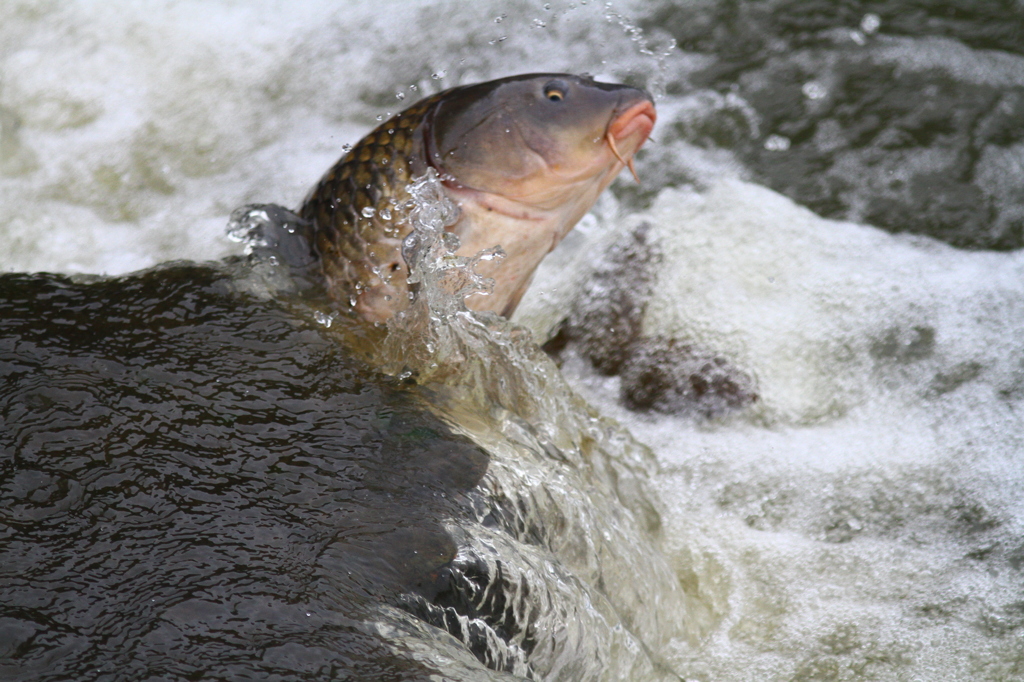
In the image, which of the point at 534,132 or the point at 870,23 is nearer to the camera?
the point at 534,132

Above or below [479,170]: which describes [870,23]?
below

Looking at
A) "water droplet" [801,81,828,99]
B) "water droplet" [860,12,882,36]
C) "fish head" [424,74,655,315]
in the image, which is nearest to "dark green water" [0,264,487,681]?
"fish head" [424,74,655,315]

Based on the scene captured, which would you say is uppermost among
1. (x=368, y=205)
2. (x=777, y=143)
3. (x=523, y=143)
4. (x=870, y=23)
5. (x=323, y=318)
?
(x=523, y=143)

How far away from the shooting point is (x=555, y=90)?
6.73 feet

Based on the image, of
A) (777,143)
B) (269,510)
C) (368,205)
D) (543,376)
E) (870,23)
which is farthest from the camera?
(870,23)

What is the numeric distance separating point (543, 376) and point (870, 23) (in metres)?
2.88

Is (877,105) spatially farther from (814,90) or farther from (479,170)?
(479,170)

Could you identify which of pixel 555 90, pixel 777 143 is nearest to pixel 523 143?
pixel 555 90

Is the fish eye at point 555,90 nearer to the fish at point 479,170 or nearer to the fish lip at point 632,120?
the fish at point 479,170

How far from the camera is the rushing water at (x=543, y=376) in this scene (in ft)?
4.70

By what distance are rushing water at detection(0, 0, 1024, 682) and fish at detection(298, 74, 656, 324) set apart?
0.15 meters

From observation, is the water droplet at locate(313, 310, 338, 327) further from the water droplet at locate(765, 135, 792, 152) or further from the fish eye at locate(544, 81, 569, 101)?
the water droplet at locate(765, 135, 792, 152)

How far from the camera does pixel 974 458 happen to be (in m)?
2.57

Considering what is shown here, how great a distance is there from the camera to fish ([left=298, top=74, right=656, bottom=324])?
204 centimetres
